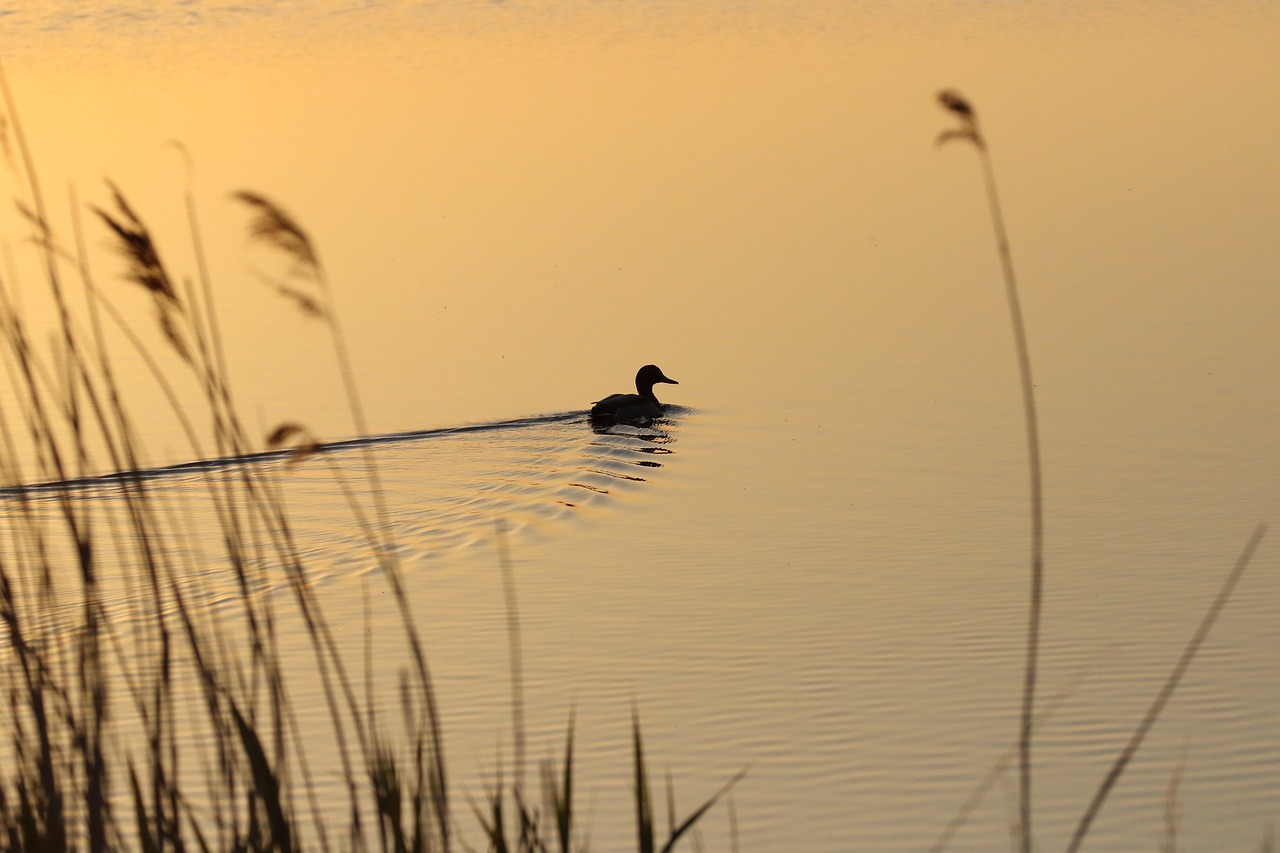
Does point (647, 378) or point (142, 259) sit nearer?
point (142, 259)

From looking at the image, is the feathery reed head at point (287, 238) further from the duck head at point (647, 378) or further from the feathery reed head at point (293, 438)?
the duck head at point (647, 378)

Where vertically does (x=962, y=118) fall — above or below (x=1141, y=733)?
above

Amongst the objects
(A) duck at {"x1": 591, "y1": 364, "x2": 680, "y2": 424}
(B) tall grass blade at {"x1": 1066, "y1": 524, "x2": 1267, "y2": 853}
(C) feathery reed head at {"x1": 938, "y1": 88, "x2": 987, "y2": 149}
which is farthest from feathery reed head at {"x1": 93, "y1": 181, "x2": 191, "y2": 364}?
(A) duck at {"x1": 591, "y1": 364, "x2": 680, "y2": 424}

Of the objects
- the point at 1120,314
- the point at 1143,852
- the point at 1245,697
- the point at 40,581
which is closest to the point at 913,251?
the point at 1120,314

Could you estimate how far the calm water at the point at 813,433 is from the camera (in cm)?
807

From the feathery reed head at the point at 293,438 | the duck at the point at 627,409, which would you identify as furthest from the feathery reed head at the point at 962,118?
the duck at the point at 627,409

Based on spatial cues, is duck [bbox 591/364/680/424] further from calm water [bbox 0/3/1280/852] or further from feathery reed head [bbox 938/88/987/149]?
feathery reed head [bbox 938/88/987/149]

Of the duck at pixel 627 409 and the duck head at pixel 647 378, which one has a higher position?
the duck head at pixel 647 378

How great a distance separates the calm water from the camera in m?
8.07

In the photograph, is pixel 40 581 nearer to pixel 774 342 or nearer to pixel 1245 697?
pixel 1245 697

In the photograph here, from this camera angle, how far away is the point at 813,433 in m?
15.3

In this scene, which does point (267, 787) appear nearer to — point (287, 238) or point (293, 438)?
point (293, 438)

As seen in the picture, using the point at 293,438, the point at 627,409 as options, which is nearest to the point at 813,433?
the point at 627,409

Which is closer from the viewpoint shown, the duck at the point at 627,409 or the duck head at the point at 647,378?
the duck at the point at 627,409
